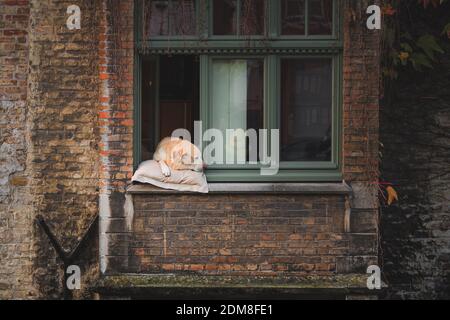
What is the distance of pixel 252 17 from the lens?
629 centimetres

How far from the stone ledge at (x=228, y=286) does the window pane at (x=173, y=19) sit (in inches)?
94.3

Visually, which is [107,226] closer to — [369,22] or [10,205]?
[10,205]

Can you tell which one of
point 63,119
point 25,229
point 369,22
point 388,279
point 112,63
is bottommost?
point 388,279

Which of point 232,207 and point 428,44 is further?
point 428,44

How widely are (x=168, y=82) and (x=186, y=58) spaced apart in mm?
296

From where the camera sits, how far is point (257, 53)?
633 centimetres

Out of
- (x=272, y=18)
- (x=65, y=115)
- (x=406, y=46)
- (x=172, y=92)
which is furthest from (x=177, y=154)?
(x=406, y=46)

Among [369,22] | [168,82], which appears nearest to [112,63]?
[168,82]

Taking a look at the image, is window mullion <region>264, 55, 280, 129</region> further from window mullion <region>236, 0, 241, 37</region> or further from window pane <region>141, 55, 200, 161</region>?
window pane <region>141, 55, 200, 161</region>

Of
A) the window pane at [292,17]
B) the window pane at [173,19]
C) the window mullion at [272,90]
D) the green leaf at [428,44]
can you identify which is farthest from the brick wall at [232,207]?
the green leaf at [428,44]

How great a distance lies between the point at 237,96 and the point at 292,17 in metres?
0.94

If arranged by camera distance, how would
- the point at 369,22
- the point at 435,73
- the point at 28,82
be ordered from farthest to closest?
1. the point at 435,73
2. the point at 28,82
3. the point at 369,22

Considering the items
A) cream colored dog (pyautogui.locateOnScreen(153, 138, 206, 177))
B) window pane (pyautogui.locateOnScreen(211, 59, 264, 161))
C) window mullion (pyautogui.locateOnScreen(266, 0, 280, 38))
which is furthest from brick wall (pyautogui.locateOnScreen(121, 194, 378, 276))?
window mullion (pyautogui.locateOnScreen(266, 0, 280, 38))

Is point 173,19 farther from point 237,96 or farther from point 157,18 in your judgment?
point 237,96
